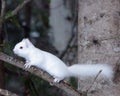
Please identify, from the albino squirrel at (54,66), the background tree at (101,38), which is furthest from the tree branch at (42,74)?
the background tree at (101,38)

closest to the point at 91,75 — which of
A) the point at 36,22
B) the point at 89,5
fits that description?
the point at 89,5

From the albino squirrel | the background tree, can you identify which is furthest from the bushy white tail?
the background tree

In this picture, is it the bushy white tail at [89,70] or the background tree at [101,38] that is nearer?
the bushy white tail at [89,70]

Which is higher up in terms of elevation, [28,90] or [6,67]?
[6,67]

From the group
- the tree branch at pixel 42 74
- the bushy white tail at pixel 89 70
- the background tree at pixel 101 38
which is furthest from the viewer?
the background tree at pixel 101 38

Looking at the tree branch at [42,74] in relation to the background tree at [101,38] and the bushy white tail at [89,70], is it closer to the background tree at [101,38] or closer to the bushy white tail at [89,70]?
the bushy white tail at [89,70]

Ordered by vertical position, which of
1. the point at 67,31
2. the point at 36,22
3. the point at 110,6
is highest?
the point at 36,22

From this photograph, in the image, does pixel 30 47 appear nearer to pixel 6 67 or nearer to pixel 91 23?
pixel 91 23

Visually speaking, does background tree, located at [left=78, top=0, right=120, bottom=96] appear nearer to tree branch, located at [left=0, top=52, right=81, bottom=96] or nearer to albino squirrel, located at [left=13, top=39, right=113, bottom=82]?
albino squirrel, located at [left=13, top=39, right=113, bottom=82]

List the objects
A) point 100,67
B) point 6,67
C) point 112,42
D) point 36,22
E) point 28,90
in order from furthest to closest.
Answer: point 36,22
point 6,67
point 28,90
point 112,42
point 100,67
